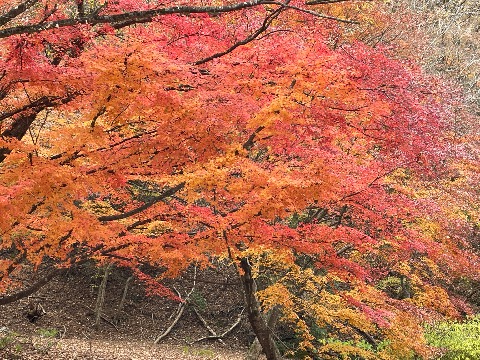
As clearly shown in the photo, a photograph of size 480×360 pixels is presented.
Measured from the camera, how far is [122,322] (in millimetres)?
20234

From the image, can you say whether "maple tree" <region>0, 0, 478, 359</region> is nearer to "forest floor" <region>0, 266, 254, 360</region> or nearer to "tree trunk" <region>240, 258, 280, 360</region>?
"tree trunk" <region>240, 258, 280, 360</region>

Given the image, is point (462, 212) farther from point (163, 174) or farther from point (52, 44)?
point (52, 44)

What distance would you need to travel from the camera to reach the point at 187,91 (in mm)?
6441

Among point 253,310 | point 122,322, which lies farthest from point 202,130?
point 122,322

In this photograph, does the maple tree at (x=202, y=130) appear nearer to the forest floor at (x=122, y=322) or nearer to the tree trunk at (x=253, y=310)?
the tree trunk at (x=253, y=310)

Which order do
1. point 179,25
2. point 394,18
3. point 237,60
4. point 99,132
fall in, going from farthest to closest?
1. point 394,18
2. point 237,60
3. point 179,25
4. point 99,132

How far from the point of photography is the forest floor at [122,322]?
15.0 metres

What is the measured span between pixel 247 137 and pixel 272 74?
1374mm

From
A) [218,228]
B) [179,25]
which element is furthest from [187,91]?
[218,228]

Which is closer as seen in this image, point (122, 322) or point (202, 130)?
point (202, 130)

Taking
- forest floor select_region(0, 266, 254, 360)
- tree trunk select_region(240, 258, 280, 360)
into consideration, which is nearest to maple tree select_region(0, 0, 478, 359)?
tree trunk select_region(240, 258, 280, 360)

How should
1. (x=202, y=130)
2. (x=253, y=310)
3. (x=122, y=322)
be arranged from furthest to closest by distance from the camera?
(x=122, y=322)
(x=253, y=310)
(x=202, y=130)

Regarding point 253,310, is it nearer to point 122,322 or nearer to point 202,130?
point 202,130

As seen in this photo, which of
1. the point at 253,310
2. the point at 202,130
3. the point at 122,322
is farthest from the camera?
the point at 122,322
